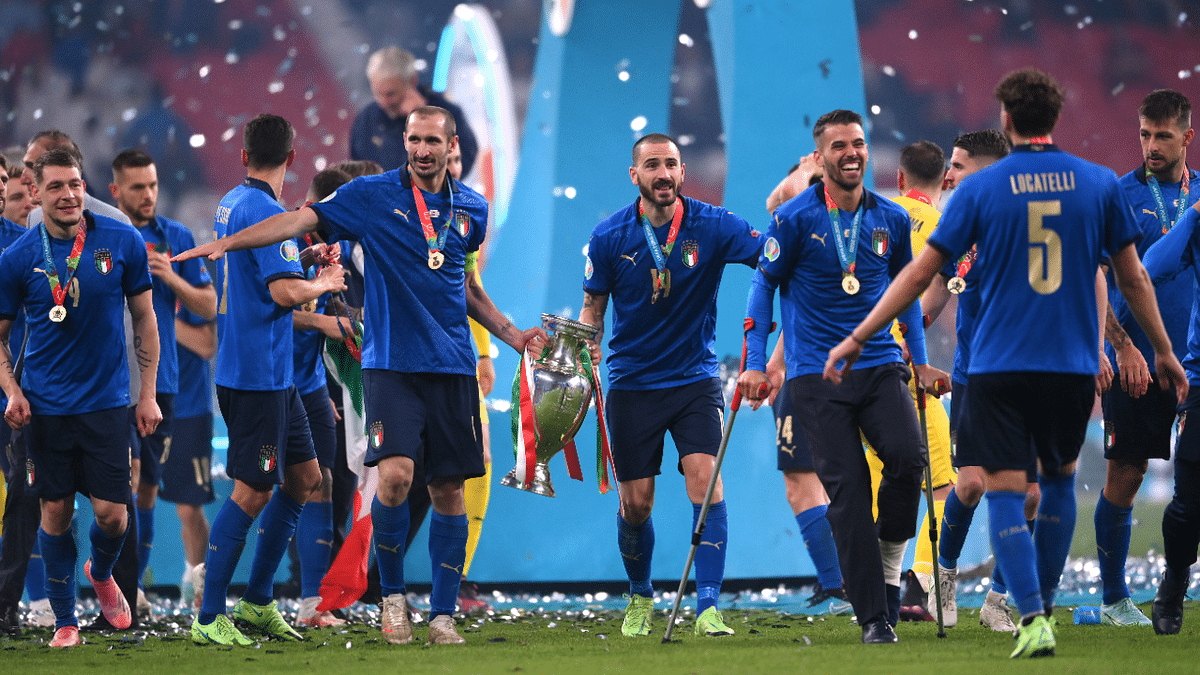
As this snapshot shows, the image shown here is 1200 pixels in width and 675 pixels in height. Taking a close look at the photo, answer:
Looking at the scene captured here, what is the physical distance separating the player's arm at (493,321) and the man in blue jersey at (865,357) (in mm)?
977

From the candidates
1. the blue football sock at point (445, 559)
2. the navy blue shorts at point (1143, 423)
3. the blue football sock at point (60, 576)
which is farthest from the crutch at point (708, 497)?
the blue football sock at point (60, 576)

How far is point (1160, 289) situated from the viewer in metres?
5.42

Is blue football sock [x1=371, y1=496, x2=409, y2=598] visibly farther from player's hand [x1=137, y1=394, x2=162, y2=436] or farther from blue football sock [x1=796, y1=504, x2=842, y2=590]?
blue football sock [x1=796, y1=504, x2=842, y2=590]

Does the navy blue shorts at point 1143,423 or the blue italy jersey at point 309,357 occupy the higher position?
the blue italy jersey at point 309,357

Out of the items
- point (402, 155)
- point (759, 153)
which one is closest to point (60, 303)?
point (402, 155)

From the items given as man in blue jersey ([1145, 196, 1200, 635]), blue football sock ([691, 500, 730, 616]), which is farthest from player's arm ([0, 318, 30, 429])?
man in blue jersey ([1145, 196, 1200, 635])

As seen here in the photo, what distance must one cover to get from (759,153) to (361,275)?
2950 millimetres

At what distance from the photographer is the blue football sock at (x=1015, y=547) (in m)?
3.96

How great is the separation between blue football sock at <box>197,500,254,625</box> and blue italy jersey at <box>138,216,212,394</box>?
1.51 metres

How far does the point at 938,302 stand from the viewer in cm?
579

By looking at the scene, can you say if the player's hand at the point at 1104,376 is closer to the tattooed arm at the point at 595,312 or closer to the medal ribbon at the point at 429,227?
the tattooed arm at the point at 595,312

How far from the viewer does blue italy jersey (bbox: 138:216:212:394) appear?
6691 mm

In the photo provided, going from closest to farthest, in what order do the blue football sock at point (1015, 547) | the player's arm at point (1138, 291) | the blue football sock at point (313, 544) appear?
the blue football sock at point (1015, 547)
the player's arm at point (1138, 291)
the blue football sock at point (313, 544)

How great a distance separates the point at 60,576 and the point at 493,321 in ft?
6.97
